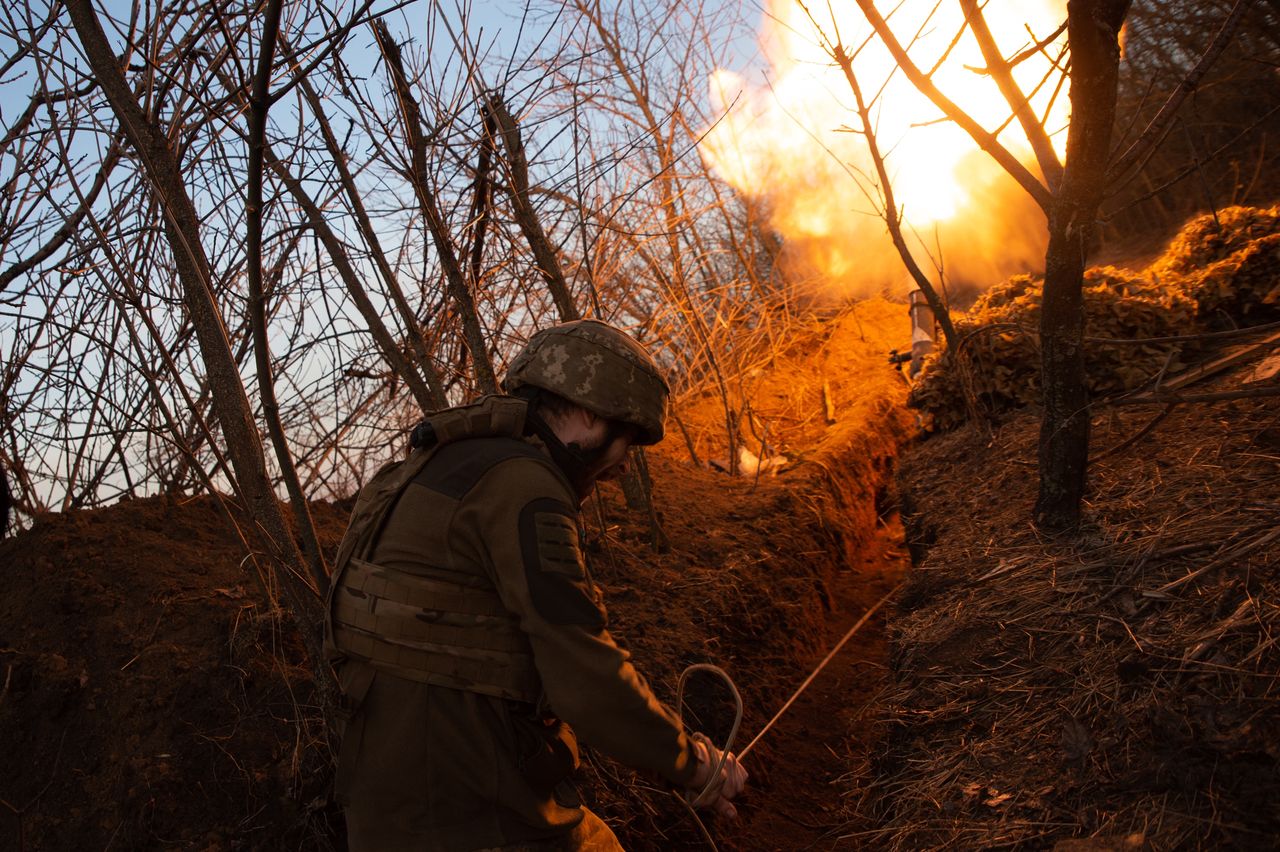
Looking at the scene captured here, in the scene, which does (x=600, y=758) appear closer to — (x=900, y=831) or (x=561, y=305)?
(x=900, y=831)

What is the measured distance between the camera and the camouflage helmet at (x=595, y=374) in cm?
219

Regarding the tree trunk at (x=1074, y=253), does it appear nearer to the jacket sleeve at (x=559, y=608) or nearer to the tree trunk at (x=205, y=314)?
the jacket sleeve at (x=559, y=608)

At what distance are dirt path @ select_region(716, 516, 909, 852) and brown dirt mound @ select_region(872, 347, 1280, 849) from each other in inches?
13.2

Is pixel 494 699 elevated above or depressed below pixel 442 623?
below

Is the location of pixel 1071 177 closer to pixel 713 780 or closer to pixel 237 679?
pixel 713 780

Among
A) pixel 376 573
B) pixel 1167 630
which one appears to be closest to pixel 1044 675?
pixel 1167 630

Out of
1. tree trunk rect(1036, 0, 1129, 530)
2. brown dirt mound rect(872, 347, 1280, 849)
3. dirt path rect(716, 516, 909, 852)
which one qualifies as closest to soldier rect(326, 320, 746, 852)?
brown dirt mound rect(872, 347, 1280, 849)

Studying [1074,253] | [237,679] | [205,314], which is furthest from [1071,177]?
[237,679]

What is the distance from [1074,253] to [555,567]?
8.83 ft

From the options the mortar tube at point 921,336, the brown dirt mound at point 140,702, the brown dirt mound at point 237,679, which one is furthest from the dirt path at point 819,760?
the mortar tube at point 921,336

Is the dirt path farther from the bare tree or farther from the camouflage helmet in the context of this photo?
the camouflage helmet

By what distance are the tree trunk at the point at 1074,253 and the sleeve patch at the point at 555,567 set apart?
252 centimetres

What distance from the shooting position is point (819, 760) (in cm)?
408

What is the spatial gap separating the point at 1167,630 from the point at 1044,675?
456 mm
